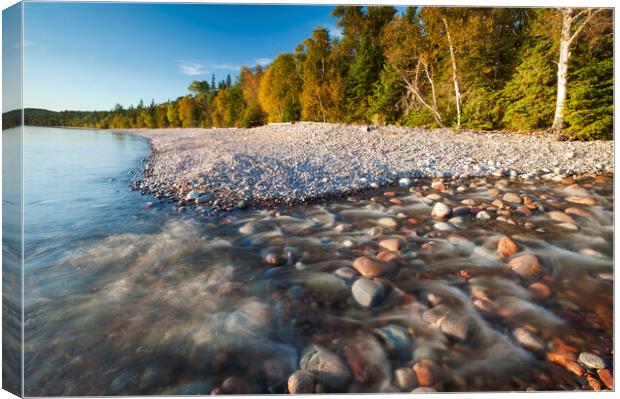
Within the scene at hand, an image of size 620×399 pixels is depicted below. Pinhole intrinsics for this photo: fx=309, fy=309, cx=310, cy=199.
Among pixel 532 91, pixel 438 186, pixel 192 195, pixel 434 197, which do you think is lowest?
pixel 192 195

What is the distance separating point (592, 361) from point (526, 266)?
2.20ft

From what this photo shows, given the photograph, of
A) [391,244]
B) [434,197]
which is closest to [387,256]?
[391,244]

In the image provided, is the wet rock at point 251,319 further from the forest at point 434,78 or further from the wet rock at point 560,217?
the wet rock at point 560,217

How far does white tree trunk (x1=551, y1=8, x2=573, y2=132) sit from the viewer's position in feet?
7.53

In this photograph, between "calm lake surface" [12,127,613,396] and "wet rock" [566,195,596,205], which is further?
"wet rock" [566,195,596,205]

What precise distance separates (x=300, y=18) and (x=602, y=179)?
106 inches

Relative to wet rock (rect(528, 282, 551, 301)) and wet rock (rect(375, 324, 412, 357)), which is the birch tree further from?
wet rock (rect(375, 324, 412, 357))

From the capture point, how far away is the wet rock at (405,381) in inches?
56.1

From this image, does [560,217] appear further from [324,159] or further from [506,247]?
[324,159]

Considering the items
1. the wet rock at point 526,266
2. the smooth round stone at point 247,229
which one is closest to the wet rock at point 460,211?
the wet rock at point 526,266

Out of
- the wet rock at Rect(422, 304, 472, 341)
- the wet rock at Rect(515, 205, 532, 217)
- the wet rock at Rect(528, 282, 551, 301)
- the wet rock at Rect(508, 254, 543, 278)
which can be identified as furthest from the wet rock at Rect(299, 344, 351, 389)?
the wet rock at Rect(515, 205, 532, 217)

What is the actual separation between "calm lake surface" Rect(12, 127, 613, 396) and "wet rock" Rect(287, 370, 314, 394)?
0.03m

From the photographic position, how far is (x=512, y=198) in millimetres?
3117

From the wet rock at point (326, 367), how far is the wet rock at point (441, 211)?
6.22 ft
